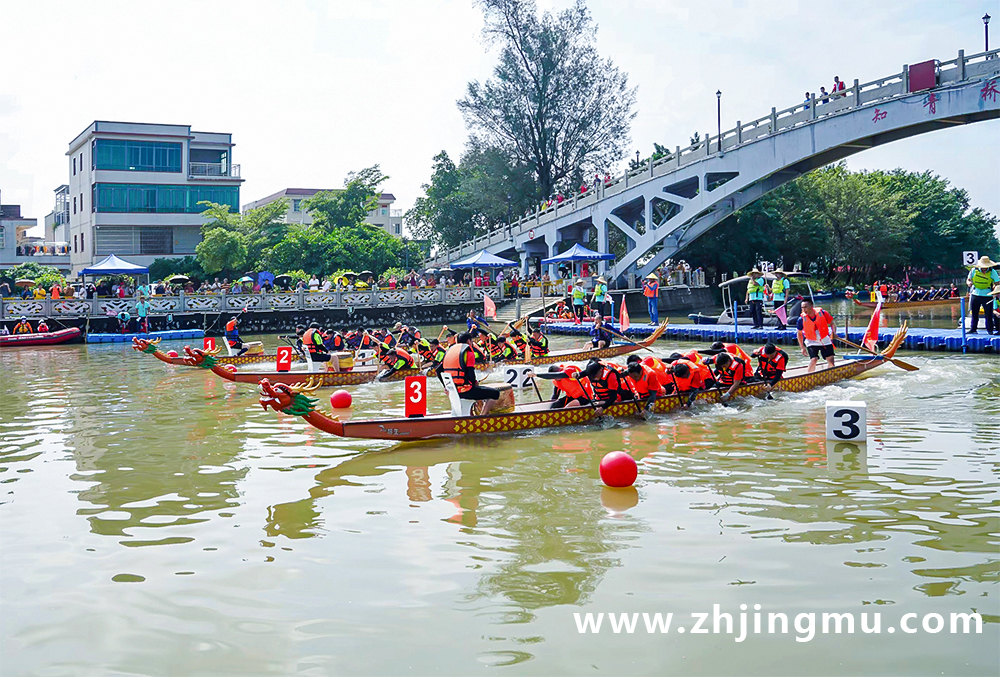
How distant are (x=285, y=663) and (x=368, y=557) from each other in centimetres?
200

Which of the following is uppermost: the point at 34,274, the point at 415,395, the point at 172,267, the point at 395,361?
the point at 172,267

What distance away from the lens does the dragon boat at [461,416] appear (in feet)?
35.3

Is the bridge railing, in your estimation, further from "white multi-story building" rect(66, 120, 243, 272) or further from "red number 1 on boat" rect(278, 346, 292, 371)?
"white multi-story building" rect(66, 120, 243, 272)

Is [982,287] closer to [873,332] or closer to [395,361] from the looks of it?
[873,332]

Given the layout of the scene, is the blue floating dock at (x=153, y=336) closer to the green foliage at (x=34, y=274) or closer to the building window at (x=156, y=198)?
the green foliage at (x=34, y=274)

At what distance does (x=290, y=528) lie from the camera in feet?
28.5

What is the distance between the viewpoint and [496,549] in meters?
7.87

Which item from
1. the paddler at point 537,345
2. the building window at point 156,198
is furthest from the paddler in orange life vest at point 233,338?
the building window at point 156,198

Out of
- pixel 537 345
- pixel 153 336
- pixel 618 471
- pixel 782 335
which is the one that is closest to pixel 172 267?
pixel 153 336

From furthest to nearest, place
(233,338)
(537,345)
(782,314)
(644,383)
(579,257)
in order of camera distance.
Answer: (579,257) < (782,314) < (233,338) < (537,345) < (644,383)

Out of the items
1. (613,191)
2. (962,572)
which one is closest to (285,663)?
(962,572)

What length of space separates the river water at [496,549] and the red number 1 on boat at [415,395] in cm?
53

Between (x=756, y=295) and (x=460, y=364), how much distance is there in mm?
18623

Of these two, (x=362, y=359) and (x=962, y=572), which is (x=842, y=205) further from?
(x=962, y=572)
